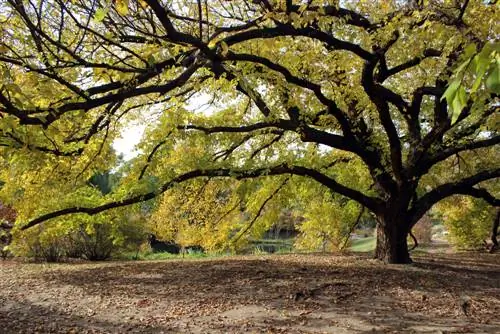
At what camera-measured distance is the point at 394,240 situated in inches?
377

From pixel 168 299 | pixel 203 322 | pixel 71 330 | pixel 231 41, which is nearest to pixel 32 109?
pixel 231 41

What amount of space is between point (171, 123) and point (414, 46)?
4.51 meters

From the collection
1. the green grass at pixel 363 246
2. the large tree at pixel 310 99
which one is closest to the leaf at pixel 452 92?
the large tree at pixel 310 99

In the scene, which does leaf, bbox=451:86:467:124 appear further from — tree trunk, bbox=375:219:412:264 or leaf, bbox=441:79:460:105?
tree trunk, bbox=375:219:412:264

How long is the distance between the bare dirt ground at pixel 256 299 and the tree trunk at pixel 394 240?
1.17 ft

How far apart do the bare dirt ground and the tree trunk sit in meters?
0.36

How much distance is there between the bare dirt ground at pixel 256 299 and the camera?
534 cm

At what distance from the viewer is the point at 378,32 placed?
6758 millimetres

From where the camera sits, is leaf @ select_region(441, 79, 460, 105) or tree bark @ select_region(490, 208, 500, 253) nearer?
leaf @ select_region(441, 79, 460, 105)

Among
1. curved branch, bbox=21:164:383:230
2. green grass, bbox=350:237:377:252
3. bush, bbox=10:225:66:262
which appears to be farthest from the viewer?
green grass, bbox=350:237:377:252

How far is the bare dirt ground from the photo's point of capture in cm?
534

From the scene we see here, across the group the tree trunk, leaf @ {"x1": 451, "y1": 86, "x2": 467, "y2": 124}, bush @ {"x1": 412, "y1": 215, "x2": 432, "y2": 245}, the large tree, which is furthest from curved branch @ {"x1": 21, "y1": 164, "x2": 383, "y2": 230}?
bush @ {"x1": 412, "y1": 215, "x2": 432, "y2": 245}

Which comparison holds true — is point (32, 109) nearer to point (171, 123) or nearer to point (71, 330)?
point (71, 330)

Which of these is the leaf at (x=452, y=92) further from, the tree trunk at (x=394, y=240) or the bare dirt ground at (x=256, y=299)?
the tree trunk at (x=394, y=240)
